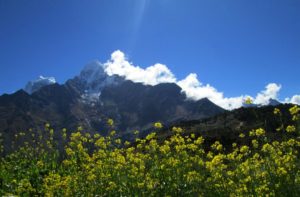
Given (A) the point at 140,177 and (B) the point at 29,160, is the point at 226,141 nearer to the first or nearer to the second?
(B) the point at 29,160

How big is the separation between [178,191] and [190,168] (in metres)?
1.08

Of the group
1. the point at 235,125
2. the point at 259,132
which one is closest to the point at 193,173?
the point at 259,132

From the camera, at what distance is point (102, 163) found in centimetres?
1033

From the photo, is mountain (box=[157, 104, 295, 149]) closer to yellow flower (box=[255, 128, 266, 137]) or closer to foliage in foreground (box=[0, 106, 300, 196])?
foliage in foreground (box=[0, 106, 300, 196])

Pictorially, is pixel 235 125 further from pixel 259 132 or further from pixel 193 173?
pixel 193 173

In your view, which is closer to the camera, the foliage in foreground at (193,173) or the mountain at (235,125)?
the foliage in foreground at (193,173)

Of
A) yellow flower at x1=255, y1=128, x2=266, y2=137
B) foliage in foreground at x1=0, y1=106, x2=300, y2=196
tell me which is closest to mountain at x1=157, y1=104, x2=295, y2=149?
foliage in foreground at x1=0, y1=106, x2=300, y2=196

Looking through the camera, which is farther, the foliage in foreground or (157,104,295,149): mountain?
(157,104,295,149): mountain

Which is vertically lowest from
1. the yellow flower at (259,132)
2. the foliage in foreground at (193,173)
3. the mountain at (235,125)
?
the foliage in foreground at (193,173)

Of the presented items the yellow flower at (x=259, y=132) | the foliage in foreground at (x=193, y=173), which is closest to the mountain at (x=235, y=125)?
the foliage in foreground at (x=193, y=173)

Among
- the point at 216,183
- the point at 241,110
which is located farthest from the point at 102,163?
the point at 241,110

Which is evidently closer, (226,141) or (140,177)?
(140,177)

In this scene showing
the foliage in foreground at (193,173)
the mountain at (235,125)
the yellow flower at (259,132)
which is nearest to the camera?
the foliage in foreground at (193,173)

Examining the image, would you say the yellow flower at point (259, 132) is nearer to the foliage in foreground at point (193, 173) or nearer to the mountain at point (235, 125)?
the foliage in foreground at point (193, 173)
